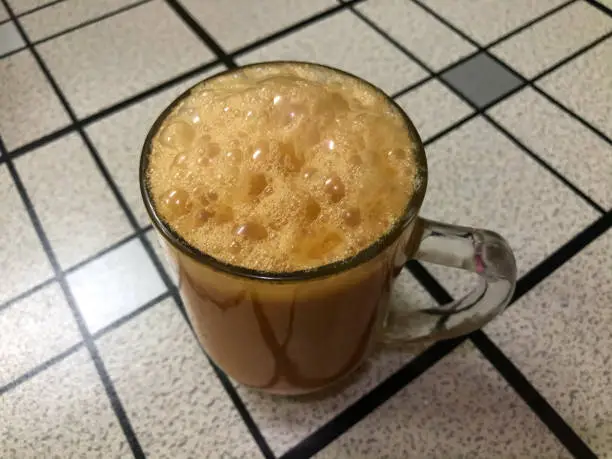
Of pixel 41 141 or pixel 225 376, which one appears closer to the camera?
pixel 225 376

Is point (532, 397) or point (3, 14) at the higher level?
point (3, 14)

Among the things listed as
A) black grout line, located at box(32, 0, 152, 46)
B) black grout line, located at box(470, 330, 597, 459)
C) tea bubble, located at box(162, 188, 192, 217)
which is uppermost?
tea bubble, located at box(162, 188, 192, 217)

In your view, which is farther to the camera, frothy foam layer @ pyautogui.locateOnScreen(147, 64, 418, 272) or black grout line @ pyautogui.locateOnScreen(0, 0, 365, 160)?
black grout line @ pyautogui.locateOnScreen(0, 0, 365, 160)

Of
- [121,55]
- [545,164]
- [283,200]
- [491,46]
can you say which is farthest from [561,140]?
[121,55]

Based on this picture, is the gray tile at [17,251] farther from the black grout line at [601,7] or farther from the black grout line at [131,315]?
the black grout line at [601,7]

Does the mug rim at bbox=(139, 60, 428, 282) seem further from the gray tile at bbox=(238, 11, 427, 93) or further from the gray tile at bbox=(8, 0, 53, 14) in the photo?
the gray tile at bbox=(8, 0, 53, 14)

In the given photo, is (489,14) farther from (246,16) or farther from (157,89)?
(157,89)

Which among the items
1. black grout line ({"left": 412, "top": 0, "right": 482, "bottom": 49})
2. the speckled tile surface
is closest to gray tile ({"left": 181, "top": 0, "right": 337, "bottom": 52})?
black grout line ({"left": 412, "top": 0, "right": 482, "bottom": 49})

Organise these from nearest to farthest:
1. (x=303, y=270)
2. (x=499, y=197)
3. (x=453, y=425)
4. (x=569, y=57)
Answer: (x=303, y=270)
(x=453, y=425)
(x=499, y=197)
(x=569, y=57)
